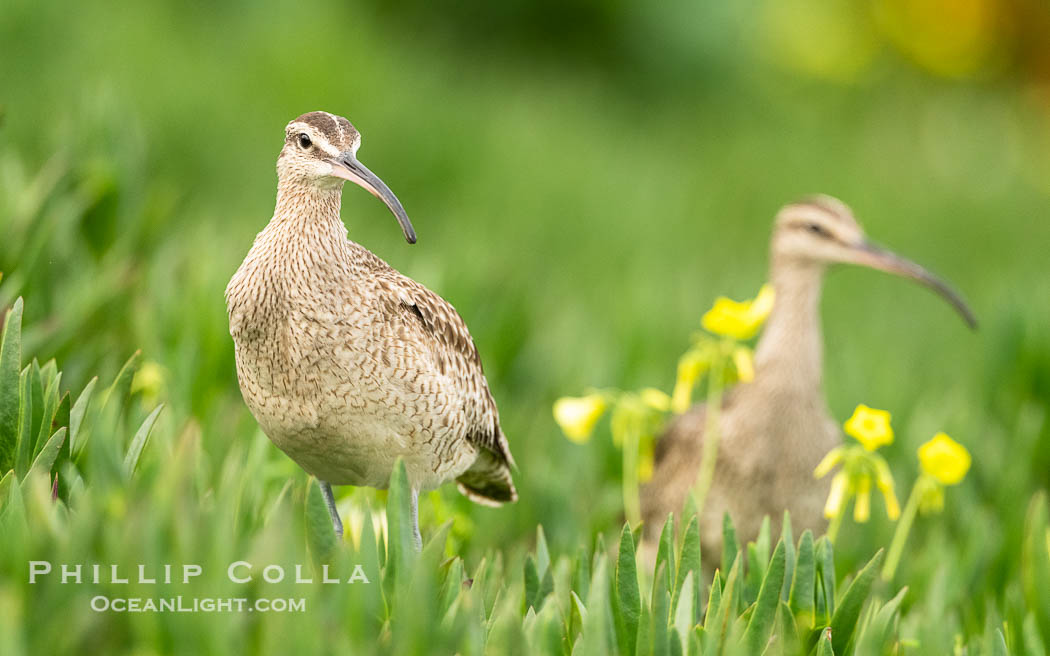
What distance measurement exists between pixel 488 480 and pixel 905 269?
6.42ft

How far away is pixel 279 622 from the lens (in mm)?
2289

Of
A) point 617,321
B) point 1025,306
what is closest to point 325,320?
point 617,321

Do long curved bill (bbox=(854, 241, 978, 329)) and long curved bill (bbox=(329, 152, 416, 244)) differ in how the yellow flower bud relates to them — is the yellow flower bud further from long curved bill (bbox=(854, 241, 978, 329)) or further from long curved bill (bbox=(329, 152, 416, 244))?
long curved bill (bbox=(854, 241, 978, 329))

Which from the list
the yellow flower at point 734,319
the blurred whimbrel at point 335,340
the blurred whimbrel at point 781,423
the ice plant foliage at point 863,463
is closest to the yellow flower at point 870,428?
the ice plant foliage at point 863,463

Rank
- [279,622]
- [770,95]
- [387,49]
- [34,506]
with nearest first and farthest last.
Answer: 1. [279,622]
2. [34,506]
3. [387,49]
4. [770,95]

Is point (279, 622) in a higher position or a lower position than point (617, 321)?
lower

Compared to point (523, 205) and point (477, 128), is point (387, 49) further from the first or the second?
point (523, 205)

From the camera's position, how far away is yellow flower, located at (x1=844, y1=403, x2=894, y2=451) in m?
3.38

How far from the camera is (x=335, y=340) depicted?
2.54m

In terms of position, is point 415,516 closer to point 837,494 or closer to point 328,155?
point 328,155

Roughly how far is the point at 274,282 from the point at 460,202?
322 inches

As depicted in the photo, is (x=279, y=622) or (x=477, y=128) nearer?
(x=279, y=622)

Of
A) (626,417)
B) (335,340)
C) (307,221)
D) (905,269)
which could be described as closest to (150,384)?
(626,417)

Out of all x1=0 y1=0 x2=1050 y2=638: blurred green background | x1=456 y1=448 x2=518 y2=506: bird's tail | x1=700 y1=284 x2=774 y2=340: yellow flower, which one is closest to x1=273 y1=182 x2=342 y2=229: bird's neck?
x1=456 y1=448 x2=518 y2=506: bird's tail
